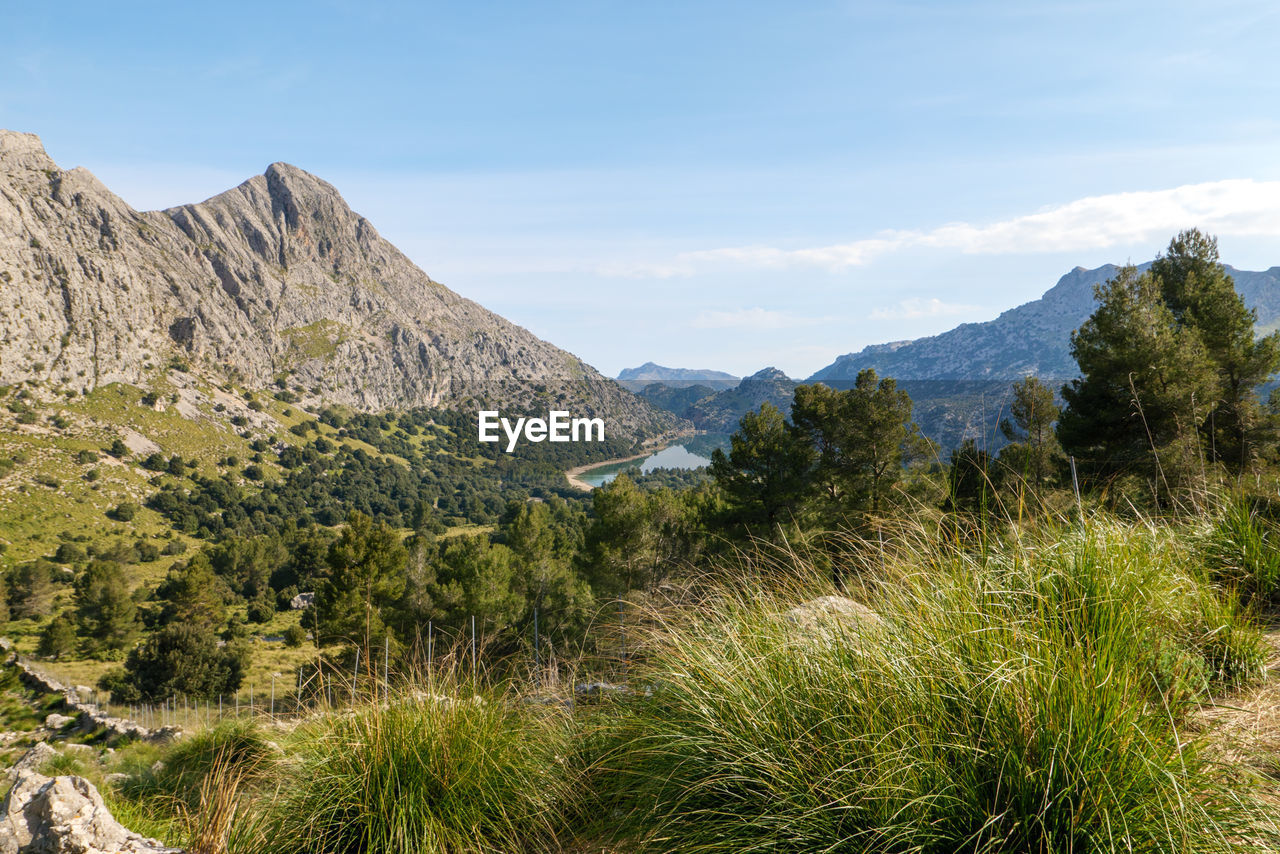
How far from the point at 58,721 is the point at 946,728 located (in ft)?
141

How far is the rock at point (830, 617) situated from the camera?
2.85 m

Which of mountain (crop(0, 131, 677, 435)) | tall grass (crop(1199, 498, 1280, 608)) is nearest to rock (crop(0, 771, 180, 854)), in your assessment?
tall grass (crop(1199, 498, 1280, 608))

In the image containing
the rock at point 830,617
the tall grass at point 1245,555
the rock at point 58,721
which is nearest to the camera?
the rock at point 830,617

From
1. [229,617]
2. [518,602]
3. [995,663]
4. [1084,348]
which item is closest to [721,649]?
[995,663]

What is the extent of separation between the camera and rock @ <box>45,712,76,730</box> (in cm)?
3028

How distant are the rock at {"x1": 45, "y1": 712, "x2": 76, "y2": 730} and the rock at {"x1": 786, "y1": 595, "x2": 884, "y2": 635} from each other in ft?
135

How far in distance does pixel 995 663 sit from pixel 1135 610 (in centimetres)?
97

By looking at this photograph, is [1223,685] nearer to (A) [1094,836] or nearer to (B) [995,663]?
(B) [995,663]

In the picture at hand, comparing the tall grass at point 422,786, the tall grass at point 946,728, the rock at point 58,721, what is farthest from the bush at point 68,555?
the tall grass at point 946,728

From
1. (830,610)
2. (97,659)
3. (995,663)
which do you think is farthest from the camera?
(97,659)

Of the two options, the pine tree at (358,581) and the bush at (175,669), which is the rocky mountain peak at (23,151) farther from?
the pine tree at (358,581)

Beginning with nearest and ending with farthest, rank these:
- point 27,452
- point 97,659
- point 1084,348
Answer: point 1084,348 → point 97,659 → point 27,452

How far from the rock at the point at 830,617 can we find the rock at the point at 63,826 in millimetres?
2877

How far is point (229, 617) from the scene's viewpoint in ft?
202
